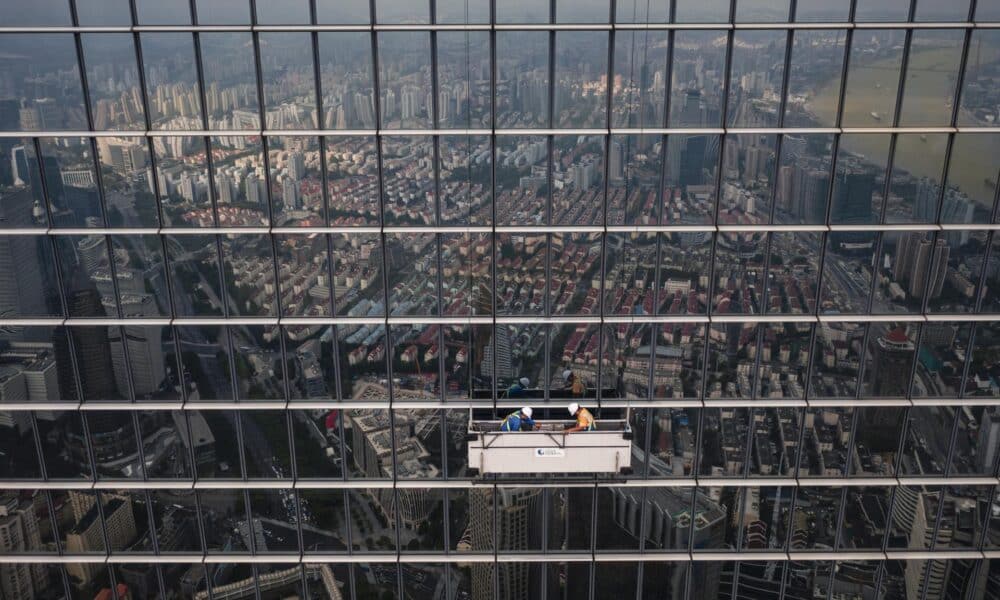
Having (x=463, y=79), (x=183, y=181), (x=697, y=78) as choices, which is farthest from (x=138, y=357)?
(x=697, y=78)

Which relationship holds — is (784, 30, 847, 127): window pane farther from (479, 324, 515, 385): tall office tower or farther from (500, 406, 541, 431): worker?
(500, 406, 541, 431): worker

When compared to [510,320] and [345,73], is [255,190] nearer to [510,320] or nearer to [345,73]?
[345,73]

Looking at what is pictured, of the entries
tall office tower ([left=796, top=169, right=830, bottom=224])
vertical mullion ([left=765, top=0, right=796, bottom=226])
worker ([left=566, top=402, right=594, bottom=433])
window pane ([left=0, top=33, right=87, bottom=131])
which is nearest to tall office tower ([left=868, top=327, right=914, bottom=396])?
tall office tower ([left=796, top=169, right=830, bottom=224])

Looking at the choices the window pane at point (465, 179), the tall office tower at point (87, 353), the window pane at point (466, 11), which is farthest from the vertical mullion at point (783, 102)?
the tall office tower at point (87, 353)

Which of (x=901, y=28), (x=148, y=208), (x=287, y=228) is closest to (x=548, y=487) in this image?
(x=287, y=228)

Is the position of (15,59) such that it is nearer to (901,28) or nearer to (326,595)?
(326,595)

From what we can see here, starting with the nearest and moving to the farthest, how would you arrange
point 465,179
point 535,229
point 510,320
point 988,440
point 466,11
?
point 466,11, point 465,179, point 535,229, point 510,320, point 988,440

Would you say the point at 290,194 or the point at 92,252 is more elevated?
the point at 290,194

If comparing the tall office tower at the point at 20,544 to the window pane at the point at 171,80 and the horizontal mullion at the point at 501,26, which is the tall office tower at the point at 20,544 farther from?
the horizontal mullion at the point at 501,26
